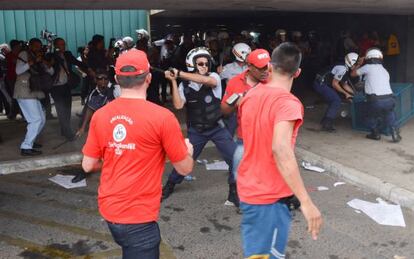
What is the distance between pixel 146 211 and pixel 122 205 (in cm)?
14

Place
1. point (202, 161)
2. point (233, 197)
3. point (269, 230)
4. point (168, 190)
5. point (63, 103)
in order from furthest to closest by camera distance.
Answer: point (63, 103)
point (202, 161)
point (168, 190)
point (233, 197)
point (269, 230)

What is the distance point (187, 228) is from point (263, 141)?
6.91 feet

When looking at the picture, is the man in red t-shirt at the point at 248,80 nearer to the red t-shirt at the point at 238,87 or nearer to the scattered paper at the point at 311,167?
the red t-shirt at the point at 238,87

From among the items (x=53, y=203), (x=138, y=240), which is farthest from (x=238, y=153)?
(x=53, y=203)

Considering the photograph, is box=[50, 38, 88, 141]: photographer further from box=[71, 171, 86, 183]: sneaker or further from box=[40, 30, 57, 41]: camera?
box=[40, 30, 57, 41]: camera

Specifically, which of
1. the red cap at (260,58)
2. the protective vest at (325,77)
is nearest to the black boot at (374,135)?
the protective vest at (325,77)

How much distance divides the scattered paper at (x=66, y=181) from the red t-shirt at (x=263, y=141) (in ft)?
11.8

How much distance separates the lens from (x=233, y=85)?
4.72 metres

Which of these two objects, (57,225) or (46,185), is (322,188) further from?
(46,185)

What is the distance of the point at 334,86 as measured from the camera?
8219 millimetres

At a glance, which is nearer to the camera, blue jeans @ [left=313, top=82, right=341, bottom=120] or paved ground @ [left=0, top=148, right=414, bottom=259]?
paved ground @ [left=0, top=148, right=414, bottom=259]

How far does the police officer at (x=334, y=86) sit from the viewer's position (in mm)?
8164

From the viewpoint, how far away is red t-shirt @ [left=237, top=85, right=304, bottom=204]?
263cm

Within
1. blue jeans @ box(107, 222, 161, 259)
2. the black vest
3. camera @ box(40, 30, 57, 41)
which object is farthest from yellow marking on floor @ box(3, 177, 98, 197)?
camera @ box(40, 30, 57, 41)
